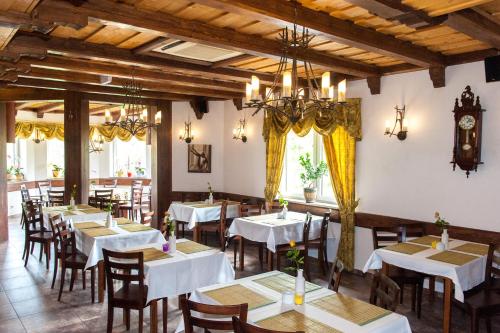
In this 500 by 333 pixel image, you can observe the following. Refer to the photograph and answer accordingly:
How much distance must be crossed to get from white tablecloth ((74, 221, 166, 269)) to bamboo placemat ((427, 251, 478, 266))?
10.1ft

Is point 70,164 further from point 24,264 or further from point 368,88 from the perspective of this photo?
point 368,88

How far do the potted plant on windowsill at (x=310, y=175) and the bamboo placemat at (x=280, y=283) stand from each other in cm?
337

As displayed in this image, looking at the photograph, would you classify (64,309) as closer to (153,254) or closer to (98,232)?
(98,232)

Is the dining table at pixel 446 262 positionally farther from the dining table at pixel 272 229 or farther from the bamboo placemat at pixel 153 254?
the bamboo placemat at pixel 153 254

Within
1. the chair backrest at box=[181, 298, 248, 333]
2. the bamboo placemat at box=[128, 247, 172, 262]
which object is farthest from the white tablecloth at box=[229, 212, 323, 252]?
the chair backrest at box=[181, 298, 248, 333]

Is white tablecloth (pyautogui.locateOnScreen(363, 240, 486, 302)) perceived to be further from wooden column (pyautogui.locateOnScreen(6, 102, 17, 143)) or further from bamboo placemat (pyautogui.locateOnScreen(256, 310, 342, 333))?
wooden column (pyautogui.locateOnScreen(6, 102, 17, 143))

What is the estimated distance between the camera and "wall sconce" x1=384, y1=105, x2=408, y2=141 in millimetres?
5223

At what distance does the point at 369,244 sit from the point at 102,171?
973 cm

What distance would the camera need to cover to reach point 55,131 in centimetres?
1152

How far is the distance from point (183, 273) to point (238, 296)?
1023 mm

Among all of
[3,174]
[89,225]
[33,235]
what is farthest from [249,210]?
[3,174]

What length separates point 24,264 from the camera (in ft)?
19.5

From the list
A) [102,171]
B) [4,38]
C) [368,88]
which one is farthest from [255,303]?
[102,171]

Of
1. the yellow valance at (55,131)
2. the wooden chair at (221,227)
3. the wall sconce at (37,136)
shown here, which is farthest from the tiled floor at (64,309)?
the wall sconce at (37,136)
